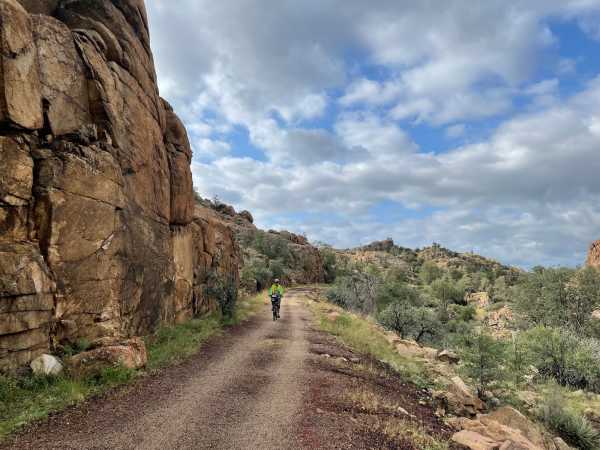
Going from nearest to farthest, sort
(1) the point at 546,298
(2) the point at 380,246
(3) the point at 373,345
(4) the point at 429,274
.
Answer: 1. (3) the point at 373,345
2. (1) the point at 546,298
3. (4) the point at 429,274
4. (2) the point at 380,246

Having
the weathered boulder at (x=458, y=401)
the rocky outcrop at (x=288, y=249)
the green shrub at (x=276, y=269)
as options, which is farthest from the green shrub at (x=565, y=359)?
the rocky outcrop at (x=288, y=249)

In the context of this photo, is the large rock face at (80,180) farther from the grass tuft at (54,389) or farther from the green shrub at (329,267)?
the green shrub at (329,267)

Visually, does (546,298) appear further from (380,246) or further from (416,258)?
(380,246)

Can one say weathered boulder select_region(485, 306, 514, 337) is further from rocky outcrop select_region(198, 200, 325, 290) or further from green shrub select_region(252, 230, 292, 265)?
green shrub select_region(252, 230, 292, 265)

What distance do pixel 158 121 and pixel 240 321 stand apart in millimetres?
12265

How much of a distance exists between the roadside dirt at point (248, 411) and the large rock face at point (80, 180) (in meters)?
2.76

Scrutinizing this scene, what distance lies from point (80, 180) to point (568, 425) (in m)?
17.6

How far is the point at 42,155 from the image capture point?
1031cm

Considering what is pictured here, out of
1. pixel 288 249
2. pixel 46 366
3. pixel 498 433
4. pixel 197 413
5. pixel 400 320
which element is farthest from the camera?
pixel 288 249

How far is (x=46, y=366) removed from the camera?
9.05 m

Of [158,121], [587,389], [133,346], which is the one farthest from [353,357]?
[587,389]

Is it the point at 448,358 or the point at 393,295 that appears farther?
the point at 393,295

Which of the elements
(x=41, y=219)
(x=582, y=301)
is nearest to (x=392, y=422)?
(x=41, y=219)

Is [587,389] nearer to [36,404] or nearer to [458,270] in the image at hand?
[36,404]
